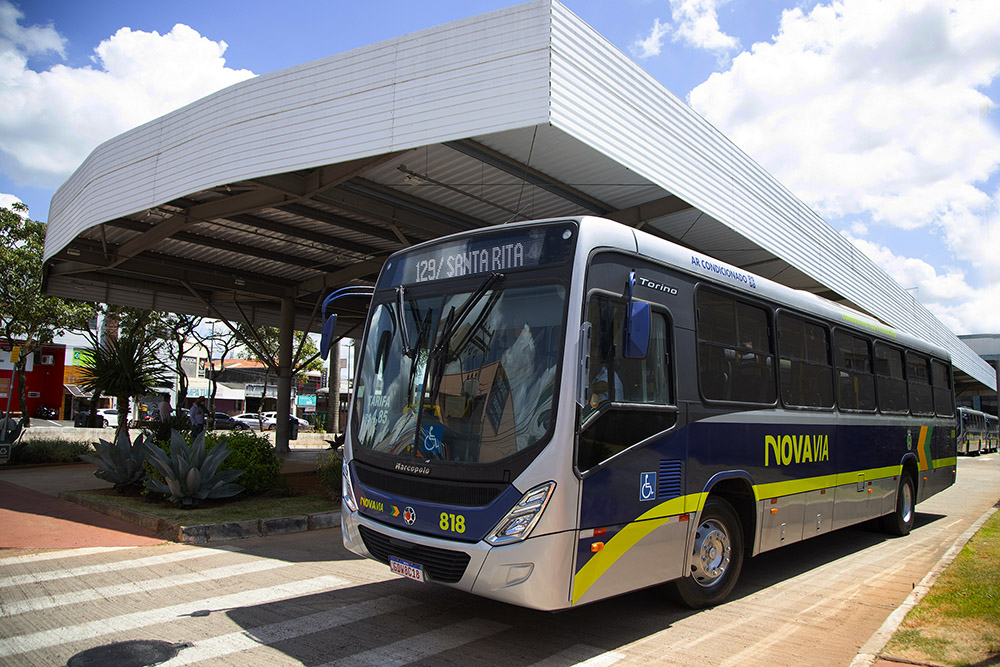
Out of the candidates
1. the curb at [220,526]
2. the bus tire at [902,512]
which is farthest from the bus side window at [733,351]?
the curb at [220,526]

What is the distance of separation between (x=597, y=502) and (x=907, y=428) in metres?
8.05

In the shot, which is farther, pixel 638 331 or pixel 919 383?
pixel 919 383

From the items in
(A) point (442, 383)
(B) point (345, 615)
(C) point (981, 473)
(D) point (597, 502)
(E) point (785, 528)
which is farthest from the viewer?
(C) point (981, 473)

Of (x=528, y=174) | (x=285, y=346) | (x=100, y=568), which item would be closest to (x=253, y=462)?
(x=100, y=568)

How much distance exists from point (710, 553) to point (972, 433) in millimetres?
43897

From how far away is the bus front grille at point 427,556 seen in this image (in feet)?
15.4

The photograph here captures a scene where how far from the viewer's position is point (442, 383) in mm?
5113

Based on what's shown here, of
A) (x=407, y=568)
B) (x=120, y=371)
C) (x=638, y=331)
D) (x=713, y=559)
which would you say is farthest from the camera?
(x=120, y=371)

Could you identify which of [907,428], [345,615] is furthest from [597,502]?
[907,428]

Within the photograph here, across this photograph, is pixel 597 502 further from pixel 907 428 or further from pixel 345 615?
pixel 907 428

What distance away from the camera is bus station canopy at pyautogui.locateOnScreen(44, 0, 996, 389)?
9406mm

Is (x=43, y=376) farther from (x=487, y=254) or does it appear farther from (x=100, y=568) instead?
(x=487, y=254)

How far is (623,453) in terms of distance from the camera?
197 inches

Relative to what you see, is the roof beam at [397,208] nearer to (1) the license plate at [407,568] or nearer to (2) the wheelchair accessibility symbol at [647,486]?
(1) the license plate at [407,568]
